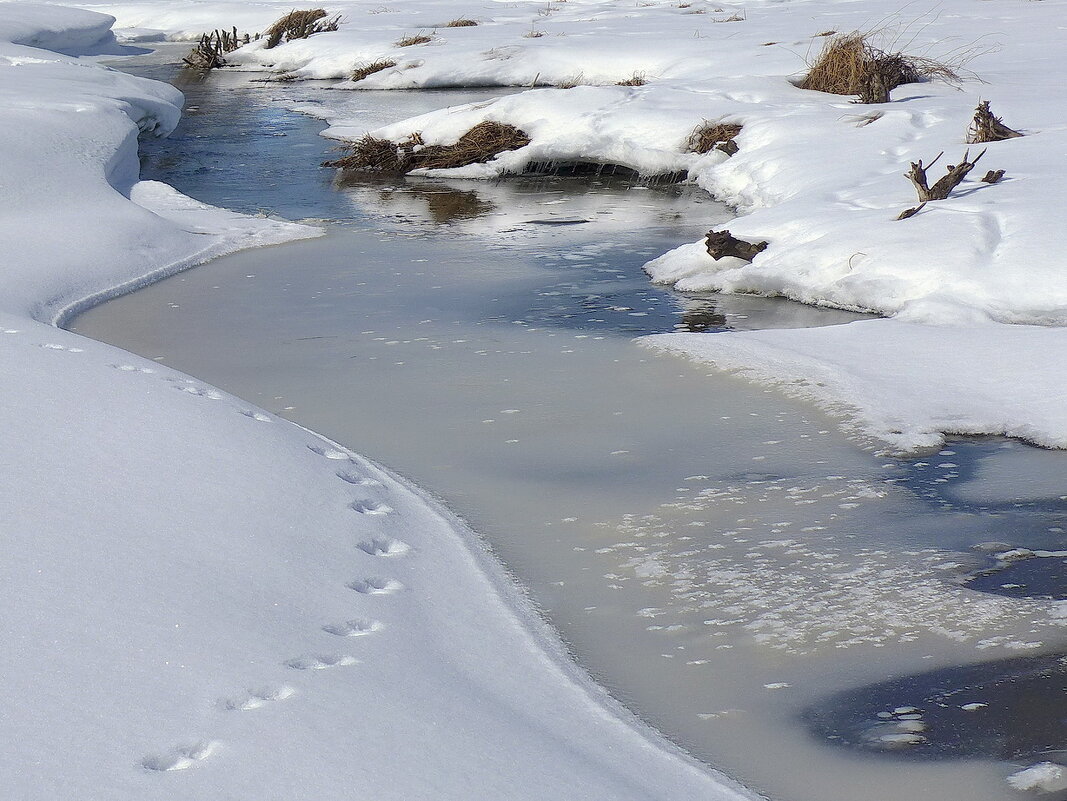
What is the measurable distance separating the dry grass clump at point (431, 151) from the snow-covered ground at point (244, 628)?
713cm

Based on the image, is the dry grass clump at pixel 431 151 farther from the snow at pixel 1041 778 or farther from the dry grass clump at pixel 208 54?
the dry grass clump at pixel 208 54

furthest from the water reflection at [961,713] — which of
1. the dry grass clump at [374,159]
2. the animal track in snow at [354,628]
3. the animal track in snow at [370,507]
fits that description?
the dry grass clump at [374,159]

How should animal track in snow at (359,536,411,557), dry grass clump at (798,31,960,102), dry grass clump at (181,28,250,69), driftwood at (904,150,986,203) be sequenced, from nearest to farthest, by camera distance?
animal track in snow at (359,536,411,557), driftwood at (904,150,986,203), dry grass clump at (798,31,960,102), dry grass clump at (181,28,250,69)

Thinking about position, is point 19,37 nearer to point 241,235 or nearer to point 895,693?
point 241,235

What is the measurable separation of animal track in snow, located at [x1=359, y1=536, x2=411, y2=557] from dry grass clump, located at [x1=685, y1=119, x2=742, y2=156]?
7331 mm

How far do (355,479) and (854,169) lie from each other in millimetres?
5507

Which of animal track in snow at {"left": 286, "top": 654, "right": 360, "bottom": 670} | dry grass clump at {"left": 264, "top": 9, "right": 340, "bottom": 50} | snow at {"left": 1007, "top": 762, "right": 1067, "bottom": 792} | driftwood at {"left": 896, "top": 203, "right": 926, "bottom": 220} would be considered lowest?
snow at {"left": 1007, "top": 762, "right": 1067, "bottom": 792}

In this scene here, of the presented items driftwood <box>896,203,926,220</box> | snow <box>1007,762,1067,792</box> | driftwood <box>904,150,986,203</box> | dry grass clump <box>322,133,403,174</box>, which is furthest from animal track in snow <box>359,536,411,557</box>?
dry grass clump <box>322,133,403,174</box>

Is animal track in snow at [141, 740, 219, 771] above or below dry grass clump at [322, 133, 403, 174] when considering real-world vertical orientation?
above

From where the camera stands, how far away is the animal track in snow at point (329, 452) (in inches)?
145

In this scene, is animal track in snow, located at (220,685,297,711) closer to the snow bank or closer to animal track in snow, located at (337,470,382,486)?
animal track in snow, located at (337,470,382,486)

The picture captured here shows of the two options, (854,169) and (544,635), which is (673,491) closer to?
(544,635)

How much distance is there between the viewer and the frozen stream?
250cm

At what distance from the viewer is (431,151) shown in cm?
1127
